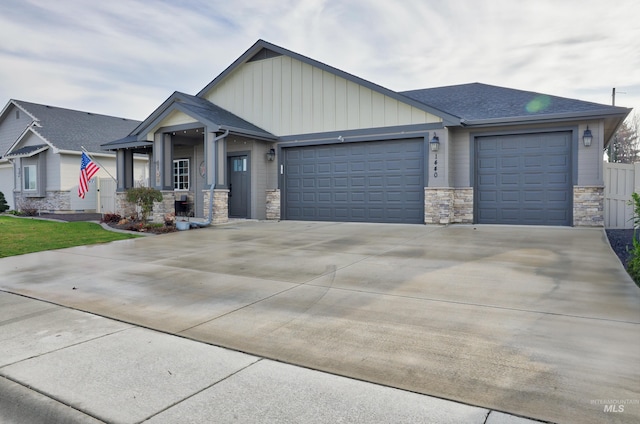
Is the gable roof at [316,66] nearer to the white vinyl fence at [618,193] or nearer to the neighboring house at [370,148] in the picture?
the neighboring house at [370,148]

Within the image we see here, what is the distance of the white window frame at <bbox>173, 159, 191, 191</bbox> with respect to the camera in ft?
55.6

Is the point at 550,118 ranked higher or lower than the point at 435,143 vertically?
higher

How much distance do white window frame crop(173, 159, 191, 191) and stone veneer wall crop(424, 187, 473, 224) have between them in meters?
9.64

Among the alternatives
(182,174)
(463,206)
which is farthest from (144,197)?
(463,206)

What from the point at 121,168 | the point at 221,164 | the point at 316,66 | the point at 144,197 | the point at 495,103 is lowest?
the point at 144,197

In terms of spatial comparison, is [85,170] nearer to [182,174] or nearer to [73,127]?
[182,174]

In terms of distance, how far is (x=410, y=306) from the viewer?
4.57 meters

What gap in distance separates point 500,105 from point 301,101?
21.0ft

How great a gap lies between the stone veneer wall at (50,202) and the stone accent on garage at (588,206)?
2020 centimetres

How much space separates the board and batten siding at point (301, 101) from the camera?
13141 mm

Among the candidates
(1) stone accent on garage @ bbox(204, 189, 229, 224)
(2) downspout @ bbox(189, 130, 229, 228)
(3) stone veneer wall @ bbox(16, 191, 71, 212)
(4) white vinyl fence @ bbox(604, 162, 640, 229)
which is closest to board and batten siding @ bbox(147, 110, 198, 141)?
(2) downspout @ bbox(189, 130, 229, 228)

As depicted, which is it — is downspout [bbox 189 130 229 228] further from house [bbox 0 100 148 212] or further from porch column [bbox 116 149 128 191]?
house [bbox 0 100 148 212]

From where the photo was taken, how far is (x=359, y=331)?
3.87 metres

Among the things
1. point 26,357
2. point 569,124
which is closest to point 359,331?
point 26,357
